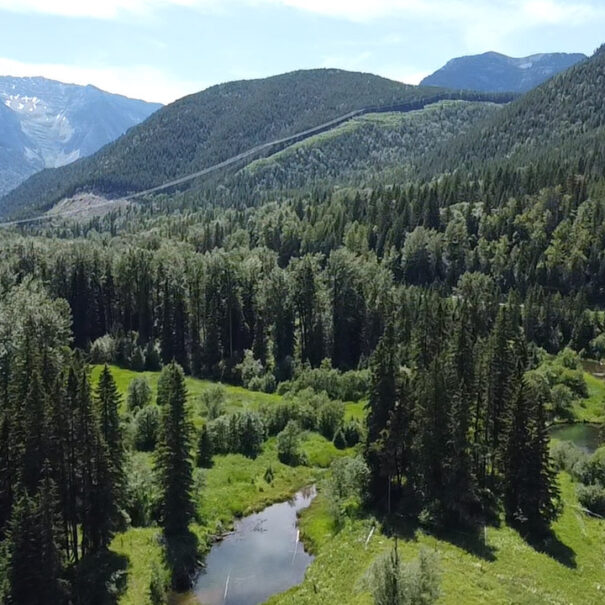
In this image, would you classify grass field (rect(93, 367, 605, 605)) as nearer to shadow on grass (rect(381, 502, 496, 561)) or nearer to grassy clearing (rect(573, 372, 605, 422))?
shadow on grass (rect(381, 502, 496, 561))

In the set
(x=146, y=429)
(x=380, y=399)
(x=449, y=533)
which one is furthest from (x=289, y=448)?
(x=449, y=533)

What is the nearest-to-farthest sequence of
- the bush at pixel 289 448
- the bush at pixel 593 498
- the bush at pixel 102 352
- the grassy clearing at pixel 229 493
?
the grassy clearing at pixel 229 493
the bush at pixel 593 498
the bush at pixel 289 448
the bush at pixel 102 352

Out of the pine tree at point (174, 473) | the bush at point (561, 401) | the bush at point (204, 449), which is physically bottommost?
the bush at point (561, 401)

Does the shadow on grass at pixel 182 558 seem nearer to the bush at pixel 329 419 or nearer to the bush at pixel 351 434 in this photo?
the bush at pixel 351 434

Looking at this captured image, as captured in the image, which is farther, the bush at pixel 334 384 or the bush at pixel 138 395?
the bush at pixel 334 384

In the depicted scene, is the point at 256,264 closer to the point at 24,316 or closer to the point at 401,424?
the point at 24,316

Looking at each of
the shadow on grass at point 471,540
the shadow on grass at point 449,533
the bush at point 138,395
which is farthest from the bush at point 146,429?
the shadow on grass at point 471,540

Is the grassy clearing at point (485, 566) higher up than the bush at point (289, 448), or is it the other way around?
the grassy clearing at point (485, 566)
